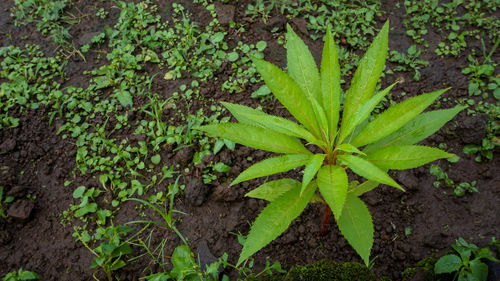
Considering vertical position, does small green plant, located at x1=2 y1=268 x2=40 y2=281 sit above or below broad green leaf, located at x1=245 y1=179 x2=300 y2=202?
below

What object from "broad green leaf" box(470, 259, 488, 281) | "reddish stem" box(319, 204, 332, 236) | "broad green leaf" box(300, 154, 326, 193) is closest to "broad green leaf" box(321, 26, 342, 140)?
"broad green leaf" box(300, 154, 326, 193)

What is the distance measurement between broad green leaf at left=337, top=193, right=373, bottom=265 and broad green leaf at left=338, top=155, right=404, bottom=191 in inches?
14.6

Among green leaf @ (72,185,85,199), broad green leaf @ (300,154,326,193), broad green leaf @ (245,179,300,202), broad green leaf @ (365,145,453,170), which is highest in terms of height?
broad green leaf @ (365,145,453,170)

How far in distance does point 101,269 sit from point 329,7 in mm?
3469

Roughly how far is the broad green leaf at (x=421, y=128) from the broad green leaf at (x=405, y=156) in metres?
0.25

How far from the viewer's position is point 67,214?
9.68 feet

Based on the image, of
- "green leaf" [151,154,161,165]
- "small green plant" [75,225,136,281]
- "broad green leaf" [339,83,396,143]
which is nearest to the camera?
"broad green leaf" [339,83,396,143]

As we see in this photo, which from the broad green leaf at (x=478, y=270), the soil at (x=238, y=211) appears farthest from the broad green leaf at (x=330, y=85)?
the broad green leaf at (x=478, y=270)

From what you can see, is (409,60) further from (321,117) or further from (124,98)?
(124,98)

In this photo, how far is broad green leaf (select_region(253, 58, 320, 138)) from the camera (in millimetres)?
1994

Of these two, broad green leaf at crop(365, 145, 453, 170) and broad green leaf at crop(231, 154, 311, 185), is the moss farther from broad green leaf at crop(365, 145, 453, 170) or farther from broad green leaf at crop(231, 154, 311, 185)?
broad green leaf at crop(231, 154, 311, 185)

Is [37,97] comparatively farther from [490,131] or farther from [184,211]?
[490,131]

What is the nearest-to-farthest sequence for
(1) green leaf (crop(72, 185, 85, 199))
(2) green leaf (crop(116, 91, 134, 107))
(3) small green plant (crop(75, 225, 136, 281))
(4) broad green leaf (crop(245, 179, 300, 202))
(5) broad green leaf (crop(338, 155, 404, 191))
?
(5) broad green leaf (crop(338, 155, 404, 191)), (4) broad green leaf (crop(245, 179, 300, 202)), (3) small green plant (crop(75, 225, 136, 281)), (1) green leaf (crop(72, 185, 85, 199)), (2) green leaf (crop(116, 91, 134, 107))

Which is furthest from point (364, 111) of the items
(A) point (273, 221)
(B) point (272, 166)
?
(A) point (273, 221)
